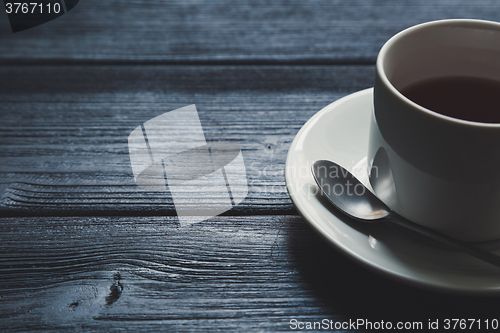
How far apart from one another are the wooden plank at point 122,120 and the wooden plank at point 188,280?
35mm

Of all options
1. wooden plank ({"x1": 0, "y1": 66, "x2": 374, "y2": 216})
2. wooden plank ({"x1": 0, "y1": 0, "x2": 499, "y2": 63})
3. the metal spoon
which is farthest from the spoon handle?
wooden plank ({"x1": 0, "y1": 0, "x2": 499, "y2": 63})

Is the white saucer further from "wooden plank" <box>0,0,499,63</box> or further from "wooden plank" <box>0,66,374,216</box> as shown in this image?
"wooden plank" <box>0,0,499,63</box>

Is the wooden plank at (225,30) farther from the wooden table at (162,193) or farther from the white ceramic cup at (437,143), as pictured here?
the white ceramic cup at (437,143)

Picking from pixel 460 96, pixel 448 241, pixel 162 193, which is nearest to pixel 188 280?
pixel 162 193

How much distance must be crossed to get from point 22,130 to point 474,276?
1.97ft

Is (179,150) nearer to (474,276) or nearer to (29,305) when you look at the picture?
(29,305)

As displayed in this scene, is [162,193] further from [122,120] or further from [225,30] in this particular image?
[225,30]

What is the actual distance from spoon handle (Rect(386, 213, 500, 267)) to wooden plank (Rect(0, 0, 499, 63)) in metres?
0.40

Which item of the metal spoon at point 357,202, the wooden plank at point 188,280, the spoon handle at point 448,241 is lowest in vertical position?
the wooden plank at point 188,280

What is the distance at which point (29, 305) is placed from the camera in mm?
417

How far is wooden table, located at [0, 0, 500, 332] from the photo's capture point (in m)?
0.41

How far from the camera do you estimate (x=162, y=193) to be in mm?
539

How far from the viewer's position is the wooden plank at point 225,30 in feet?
2.58

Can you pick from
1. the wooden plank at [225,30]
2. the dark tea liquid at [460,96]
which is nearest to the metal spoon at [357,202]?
the dark tea liquid at [460,96]
